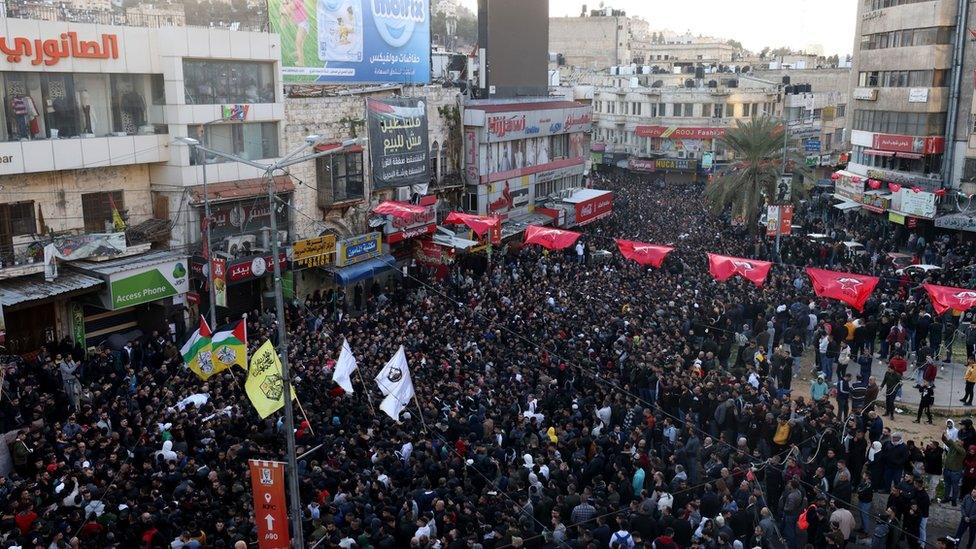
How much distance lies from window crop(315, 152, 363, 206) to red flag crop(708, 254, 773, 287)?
14392 mm

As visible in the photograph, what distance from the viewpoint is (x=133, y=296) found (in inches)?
1011

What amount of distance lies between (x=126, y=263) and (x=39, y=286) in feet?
8.54

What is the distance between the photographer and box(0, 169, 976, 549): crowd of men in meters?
14.0

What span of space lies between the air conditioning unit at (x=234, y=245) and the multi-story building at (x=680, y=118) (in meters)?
48.1

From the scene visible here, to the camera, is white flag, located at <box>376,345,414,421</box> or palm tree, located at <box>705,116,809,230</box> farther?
palm tree, located at <box>705,116,809,230</box>

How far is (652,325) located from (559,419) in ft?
24.2

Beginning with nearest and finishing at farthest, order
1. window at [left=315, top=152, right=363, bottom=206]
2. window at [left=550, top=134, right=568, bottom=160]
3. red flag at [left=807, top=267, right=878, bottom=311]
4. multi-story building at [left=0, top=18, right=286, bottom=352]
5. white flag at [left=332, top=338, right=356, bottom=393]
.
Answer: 1. white flag at [left=332, top=338, right=356, bottom=393]
2. red flag at [left=807, top=267, right=878, bottom=311]
3. multi-story building at [left=0, top=18, right=286, bottom=352]
4. window at [left=315, top=152, right=363, bottom=206]
5. window at [left=550, top=134, right=568, bottom=160]

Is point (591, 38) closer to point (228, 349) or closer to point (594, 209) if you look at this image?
point (594, 209)

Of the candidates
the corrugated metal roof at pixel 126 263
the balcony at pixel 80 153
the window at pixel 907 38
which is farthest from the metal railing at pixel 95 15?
the window at pixel 907 38

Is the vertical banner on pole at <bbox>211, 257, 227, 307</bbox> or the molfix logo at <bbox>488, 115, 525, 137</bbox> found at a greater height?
the molfix logo at <bbox>488, 115, 525, 137</bbox>

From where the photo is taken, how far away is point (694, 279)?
3041 cm

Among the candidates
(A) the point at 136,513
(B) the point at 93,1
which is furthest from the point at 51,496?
(B) the point at 93,1

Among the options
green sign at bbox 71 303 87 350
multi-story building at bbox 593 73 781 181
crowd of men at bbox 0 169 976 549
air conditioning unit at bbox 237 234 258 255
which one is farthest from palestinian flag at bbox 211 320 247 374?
multi-story building at bbox 593 73 781 181

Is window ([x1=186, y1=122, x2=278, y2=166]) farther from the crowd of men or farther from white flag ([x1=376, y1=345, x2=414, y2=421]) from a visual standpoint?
white flag ([x1=376, y1=345, x2=414, y2=421])
